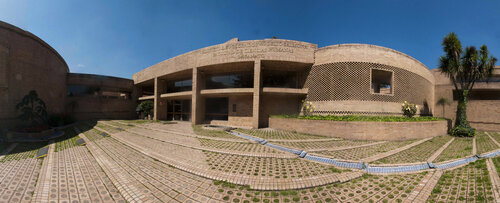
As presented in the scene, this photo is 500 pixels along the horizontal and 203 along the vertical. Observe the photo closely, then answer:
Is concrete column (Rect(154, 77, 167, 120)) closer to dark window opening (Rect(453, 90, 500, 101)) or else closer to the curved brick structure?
the curved brick structure

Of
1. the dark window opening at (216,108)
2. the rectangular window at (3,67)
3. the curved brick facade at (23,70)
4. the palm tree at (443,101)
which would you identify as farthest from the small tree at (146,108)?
the palm tree at (443,101)

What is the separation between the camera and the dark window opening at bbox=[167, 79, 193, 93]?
1812 cm

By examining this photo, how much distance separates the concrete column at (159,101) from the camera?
18.3 m

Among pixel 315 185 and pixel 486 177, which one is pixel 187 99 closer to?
pixel 315 185

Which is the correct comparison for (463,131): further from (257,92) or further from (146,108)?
(146,108)

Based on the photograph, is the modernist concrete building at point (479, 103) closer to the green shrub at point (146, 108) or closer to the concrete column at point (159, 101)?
the concrete column at point (159, 101)

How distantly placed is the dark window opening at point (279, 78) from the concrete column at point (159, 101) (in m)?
13.2

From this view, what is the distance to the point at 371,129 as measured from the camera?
8.89 m

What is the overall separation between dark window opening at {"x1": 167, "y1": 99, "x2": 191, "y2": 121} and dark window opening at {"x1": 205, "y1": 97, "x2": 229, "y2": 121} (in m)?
3.10

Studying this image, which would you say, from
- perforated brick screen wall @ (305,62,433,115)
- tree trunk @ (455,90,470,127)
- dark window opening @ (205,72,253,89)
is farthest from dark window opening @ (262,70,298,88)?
tree trunk @ (455,90,470,127)

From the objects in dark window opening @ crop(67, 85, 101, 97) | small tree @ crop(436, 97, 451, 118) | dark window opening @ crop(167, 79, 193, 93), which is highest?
dark window opening @ crop(167, 79, 193, 93)

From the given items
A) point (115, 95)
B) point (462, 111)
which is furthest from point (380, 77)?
point (115, 95)

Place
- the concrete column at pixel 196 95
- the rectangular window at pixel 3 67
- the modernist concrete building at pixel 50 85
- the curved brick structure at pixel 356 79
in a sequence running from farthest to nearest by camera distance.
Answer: the concrete column at pixel 196 95, the curved brick structure at pixel 356 79, the modernist concrete building at pixel 50 85, the rectangular window at pixel 3 67

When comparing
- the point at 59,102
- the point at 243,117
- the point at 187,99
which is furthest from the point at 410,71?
the point at 59,102
